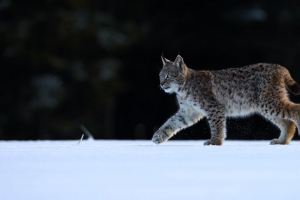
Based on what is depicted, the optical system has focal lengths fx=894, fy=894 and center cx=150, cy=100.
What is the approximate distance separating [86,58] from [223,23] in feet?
11.5

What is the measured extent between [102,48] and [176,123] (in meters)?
13.2

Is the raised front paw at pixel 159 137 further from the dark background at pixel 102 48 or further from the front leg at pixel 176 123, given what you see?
the dark background at pixel 102 48

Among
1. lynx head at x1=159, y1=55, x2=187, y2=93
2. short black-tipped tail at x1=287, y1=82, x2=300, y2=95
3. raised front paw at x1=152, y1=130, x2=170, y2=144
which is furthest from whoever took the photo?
lynx head at x1=159, y1=55, x2=187, y2=93

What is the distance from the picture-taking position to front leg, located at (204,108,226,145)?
8.85 m

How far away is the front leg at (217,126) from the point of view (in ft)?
29.0

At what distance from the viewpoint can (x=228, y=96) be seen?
30.4ft

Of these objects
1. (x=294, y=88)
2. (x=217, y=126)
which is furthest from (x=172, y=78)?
(x=294, y=88)

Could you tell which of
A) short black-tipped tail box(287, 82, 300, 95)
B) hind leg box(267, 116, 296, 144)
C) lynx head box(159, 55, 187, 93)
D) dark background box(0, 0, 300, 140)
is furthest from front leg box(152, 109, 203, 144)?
dark background box(0, 0, 300, 140)

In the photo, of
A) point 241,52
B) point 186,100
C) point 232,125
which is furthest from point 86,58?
point 186,100

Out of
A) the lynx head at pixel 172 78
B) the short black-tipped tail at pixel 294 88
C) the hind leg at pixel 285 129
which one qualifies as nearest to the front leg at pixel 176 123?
the lynx head at pixel 172 78

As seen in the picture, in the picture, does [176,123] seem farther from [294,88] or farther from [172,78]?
[294,88]

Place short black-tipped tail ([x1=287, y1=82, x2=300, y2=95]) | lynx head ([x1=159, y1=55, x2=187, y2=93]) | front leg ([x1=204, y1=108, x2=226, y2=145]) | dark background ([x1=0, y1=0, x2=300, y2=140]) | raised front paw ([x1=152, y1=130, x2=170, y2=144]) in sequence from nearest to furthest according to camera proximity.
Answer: front leg ([x1=204, y1=108, x2=226, y2=145])
raised front paw ([x1=152, y1=130, x2=170, y2=144])
short black-tipped tail ([x1=287, y1=82, x2=300, y2=95])
lynx head ([x1=159, y1=55, x2=187, y2=93])
dark background ([x1=0, y1=0, x2=300, y2=140])

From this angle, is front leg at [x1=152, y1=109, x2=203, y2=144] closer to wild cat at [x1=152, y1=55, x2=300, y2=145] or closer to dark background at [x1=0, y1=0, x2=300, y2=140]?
wild cat at [x1=152, y1=55, x2=300, y2=145]

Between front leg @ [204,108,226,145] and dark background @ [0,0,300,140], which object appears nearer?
front leg @ [204,108,226,145]
